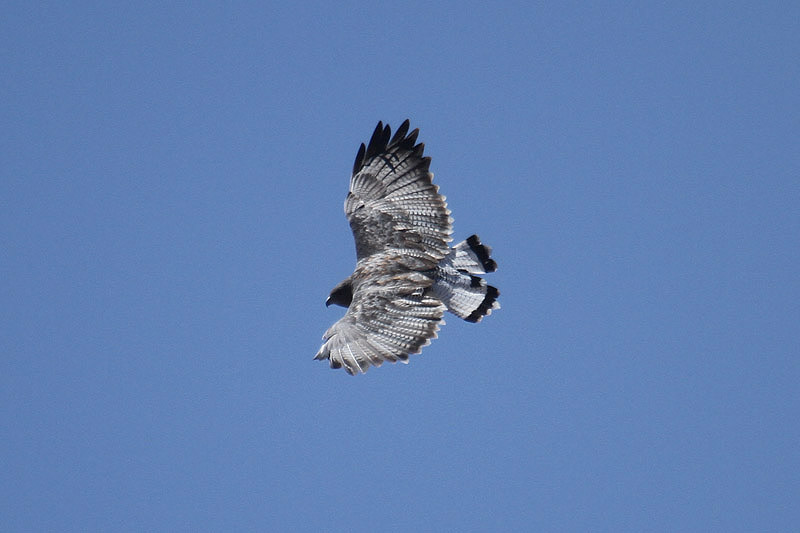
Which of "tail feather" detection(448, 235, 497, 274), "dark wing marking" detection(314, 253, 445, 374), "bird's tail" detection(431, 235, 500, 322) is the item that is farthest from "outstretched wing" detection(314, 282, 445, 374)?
"tail feather" detection(448, 235, 497, 274)

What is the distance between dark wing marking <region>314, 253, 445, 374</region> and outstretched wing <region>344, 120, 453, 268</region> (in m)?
0.65

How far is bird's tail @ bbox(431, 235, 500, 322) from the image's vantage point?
12859mm

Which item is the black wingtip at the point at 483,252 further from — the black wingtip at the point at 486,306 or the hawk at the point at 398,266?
the black wingtip at the point at 486,306

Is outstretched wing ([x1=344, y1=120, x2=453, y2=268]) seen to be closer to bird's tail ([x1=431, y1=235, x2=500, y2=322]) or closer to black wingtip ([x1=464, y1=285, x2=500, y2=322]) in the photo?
bird's tail ([x1=431, y1=235, x2=500, y2=322])

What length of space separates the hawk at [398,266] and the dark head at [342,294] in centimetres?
1

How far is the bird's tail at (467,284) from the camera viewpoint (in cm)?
1286

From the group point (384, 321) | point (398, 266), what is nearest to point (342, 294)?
point (398, 266)

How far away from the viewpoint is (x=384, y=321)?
11312 millimetres

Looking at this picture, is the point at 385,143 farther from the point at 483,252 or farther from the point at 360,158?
the point at 483,252

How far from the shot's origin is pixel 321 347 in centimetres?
1084

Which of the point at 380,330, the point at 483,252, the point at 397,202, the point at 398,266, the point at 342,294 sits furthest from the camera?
the point at 397,202

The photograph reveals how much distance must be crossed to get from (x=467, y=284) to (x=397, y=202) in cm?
177

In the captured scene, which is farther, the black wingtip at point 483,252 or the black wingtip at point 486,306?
the black wingtip at point 483,252

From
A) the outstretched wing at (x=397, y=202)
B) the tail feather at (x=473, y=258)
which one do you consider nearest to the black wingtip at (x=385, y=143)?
the outstretched wing at (x=397, y=202)
